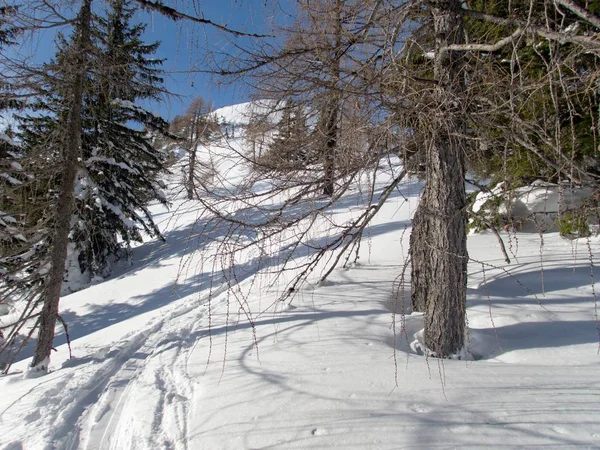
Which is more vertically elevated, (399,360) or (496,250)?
(496,250)

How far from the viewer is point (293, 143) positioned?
291 centimetres

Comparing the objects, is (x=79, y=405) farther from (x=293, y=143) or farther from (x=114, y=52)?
(x=114, y=52)

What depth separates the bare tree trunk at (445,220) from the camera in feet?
8.18

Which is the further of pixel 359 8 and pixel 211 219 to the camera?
pixel 359 8

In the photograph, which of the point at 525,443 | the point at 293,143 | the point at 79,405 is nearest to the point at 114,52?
the point at 293,143

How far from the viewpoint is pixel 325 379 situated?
2645mm

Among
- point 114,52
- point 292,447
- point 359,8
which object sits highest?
point 114,52

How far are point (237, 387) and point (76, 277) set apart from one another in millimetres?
11327

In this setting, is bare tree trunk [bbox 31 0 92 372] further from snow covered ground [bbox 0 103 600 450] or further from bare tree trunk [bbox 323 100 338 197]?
bare tree trunk [bbox 323 100 338 197]

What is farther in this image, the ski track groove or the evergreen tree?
the evergreen tree

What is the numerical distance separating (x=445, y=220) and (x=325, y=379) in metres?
1.58

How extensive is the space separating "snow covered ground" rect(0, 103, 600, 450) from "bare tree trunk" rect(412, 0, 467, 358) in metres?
0.22

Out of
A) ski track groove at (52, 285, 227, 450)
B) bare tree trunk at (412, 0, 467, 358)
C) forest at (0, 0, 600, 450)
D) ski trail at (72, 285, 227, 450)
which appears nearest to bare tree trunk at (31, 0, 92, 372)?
forest at (0, 0, 600, 450)

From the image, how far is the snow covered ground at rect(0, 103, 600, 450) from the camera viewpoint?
203 centimetres
